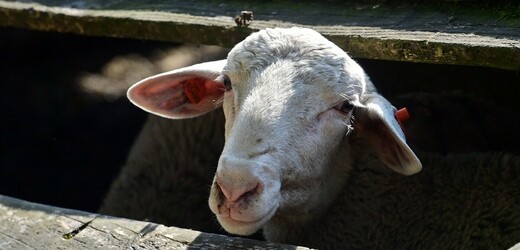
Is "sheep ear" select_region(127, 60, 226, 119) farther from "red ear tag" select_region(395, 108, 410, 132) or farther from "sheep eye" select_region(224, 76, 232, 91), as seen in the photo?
"red ear tag" select_region(395, 108, 410, 132)

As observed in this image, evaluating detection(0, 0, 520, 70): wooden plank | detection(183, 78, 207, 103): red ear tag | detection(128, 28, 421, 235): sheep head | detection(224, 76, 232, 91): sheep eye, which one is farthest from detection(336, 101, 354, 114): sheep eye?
detection(183, 78, 207, 103): red ear tag

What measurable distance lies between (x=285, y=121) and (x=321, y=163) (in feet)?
1.19

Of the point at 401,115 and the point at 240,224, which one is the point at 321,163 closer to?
the point at 401,115

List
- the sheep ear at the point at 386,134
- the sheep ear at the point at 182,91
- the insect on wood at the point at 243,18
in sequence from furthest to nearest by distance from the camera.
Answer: the insect on wood at the point at 243,18
the sheep ear at the point at 182,91
the sheep ear at the point at 386,134

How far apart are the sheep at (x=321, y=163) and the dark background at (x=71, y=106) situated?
57.8 inches

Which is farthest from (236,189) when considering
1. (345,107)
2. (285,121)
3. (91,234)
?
(345,107)

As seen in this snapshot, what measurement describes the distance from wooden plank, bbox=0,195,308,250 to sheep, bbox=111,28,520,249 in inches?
6.8

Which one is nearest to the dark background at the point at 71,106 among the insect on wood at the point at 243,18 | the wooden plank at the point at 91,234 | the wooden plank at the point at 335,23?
the wooden plank at the point at 335,23

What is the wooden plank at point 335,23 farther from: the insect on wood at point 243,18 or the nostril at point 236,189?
the nostril at point 236,189

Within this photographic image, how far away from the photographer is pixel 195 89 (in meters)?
4.10

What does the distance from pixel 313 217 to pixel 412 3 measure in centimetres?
113

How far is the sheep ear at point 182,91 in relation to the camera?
3982mm

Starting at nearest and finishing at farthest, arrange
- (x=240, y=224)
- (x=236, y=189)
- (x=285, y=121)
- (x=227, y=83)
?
1. (x=236, y=189)
2. (x=240, y=224)
3. (x=285, y=121)
4. (x=227, y=83)

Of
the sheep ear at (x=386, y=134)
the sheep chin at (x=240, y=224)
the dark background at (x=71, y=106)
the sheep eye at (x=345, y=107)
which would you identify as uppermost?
the sheep eye at (x=345, y=107)
